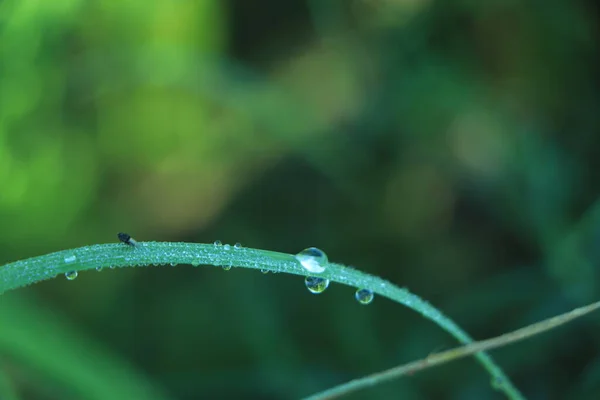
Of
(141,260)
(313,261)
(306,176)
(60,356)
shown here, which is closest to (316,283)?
(313,261)

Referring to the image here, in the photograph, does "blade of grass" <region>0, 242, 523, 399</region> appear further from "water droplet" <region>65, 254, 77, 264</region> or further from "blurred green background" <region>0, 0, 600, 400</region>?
"blurred green background" <region>0, 0, 600, 400</region>

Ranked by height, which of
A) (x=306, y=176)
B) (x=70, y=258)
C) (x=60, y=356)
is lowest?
(x=70, y=258)

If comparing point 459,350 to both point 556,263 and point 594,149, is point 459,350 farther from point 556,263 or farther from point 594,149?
point 594,149

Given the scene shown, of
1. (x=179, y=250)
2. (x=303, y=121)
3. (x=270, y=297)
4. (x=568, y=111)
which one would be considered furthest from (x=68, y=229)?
(x=568, y=111)

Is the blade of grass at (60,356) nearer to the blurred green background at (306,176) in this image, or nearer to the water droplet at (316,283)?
the blurred green background at (306,176)

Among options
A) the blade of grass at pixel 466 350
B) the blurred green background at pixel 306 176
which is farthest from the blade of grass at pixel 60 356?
the blade of grass at pixel 466 350

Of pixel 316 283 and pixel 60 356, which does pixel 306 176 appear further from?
pixel 316 283
